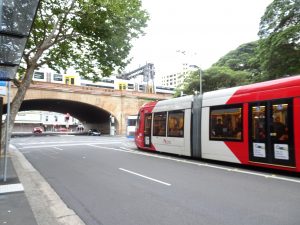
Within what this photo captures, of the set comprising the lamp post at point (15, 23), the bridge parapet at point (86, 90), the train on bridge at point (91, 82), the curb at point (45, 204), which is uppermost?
the train on bridge at point (91, 82)

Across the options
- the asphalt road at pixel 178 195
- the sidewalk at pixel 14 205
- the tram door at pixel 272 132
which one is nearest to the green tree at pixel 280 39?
the tram door at pixel 272 132

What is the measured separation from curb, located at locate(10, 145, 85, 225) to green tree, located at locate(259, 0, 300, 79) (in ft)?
59.8

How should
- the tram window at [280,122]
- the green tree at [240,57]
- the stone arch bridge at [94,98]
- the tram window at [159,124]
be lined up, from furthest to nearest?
the stone arch bridge at [94,98] < the green tree at [240,57] < the tram window at [159,124] < the tram window at [280,122]

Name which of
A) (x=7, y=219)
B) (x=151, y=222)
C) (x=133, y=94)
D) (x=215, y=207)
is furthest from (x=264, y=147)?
(x=133, y=94)

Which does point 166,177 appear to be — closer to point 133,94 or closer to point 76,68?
point 76,68

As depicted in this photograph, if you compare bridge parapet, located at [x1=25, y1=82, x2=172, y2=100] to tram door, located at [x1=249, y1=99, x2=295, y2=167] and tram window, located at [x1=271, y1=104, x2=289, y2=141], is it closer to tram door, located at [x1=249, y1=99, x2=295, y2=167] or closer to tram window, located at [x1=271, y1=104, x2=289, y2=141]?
tram door, located at [x1=249, y1=99, x2=295, y2=167]

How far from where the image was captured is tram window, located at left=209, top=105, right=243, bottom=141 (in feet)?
39.4

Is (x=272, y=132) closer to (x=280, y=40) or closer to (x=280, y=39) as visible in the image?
(x=280, y=40)

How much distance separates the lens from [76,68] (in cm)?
2116

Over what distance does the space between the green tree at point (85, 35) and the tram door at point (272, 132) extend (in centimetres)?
851

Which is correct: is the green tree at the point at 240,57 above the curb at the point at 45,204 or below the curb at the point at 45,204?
above

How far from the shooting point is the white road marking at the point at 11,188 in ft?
26.6

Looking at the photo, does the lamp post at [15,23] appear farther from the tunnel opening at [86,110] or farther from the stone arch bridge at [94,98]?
the tunnel opening at [86,110]

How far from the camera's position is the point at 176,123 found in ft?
52.6
